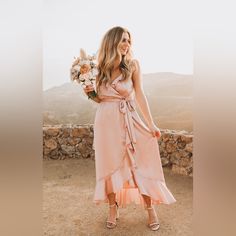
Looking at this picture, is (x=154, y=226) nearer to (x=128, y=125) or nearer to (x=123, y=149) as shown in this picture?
(x=123, y=149)

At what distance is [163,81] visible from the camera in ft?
9.27

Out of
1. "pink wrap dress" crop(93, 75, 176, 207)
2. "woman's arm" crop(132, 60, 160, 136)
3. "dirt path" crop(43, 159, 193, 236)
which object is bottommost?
"dirt path" crop(43, 159, 193, 236)

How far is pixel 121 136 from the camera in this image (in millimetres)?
1539

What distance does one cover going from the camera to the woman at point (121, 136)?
Answer: 1530 millimetres

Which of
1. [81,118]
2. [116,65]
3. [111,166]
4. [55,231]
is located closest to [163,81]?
[81,118]

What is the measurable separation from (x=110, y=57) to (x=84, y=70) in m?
0.16

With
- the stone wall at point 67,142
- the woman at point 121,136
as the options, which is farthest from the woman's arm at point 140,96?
the stone wall at point 67,142

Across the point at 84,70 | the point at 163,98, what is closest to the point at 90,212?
the point at 84,70

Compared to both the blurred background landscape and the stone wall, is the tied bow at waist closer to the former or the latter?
the blurred background landscape

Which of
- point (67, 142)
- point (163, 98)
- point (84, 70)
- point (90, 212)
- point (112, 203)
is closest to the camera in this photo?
point (84, 70)

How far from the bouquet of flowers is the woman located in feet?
0.15

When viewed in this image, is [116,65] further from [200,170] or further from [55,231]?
[200,170]

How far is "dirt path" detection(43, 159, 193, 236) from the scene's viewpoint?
1.58 metres

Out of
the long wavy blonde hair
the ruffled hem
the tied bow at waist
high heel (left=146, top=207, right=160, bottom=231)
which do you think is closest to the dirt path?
high heel (left=146, top=207, right=160, bottom=231)
